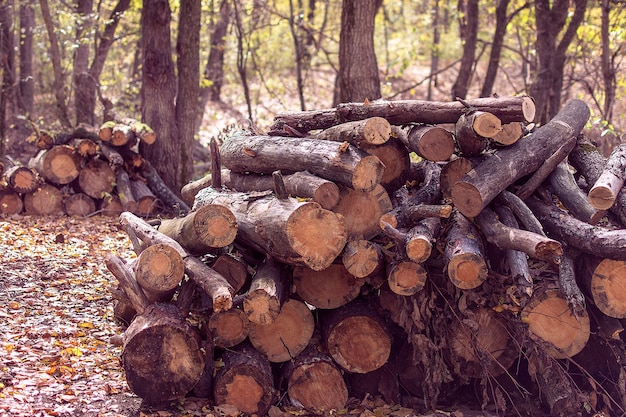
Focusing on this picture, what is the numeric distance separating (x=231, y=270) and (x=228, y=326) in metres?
0.47

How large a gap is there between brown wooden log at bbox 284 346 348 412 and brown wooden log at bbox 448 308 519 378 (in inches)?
37.2

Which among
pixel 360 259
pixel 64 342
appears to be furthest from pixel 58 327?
pixel 360 259

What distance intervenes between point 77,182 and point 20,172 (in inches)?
35.9

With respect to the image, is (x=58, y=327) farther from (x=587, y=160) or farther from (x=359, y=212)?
(x=587, y=160)

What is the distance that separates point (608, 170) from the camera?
17.5ft

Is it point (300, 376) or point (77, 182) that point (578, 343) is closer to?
point (300, 376)

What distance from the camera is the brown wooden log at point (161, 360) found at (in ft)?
15.8

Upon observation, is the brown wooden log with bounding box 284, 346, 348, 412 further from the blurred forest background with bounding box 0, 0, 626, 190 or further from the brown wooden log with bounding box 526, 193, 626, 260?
the blurred forest background with bounding box 0, 0, 626, 190

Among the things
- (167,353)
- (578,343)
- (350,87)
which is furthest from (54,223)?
(578,343)

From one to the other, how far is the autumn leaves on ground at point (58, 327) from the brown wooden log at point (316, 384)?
3.96 ft

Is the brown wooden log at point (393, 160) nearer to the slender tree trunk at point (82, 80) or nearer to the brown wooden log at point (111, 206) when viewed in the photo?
the brown wooden log at point (111, 206)

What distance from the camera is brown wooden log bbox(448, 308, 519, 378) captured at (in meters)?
5.15

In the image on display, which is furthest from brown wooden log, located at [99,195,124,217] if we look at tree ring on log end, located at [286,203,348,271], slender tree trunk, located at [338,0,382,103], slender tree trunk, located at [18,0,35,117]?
tree ring on log end, located at [286,203,348,271]

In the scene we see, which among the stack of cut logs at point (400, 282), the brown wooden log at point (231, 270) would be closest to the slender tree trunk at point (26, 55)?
the stack of cut logs at point (400, 282)
